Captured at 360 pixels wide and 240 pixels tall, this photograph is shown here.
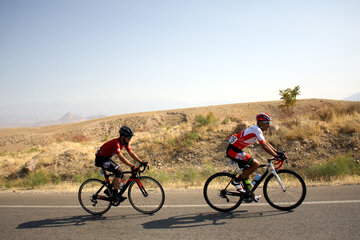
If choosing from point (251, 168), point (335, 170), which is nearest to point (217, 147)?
point (335, 170)

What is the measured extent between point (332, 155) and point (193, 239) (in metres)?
10.1

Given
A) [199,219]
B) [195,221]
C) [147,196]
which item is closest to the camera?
[195,221]

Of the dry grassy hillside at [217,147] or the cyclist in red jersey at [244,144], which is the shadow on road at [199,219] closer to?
the cyclist in red jersey at [244,144]

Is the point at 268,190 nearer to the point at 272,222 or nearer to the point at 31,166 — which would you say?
the point at 272,222

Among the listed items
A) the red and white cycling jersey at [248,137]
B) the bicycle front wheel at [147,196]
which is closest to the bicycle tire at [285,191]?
the red and white cycling jersey at [248,137]

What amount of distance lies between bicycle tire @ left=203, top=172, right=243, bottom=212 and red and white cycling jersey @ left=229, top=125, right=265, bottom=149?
726 mm

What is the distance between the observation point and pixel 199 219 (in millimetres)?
5141

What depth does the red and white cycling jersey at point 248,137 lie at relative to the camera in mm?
5309

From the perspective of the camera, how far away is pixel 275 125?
1502 cm

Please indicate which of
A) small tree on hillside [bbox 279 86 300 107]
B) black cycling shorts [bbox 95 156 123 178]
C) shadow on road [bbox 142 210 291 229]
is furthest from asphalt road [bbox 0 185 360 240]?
small tree on hillside [bbox 279 86 300 107]

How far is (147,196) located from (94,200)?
49.5 inches

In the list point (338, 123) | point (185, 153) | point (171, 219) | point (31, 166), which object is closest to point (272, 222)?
point (171, 219)

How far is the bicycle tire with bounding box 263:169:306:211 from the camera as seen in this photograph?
5.39m

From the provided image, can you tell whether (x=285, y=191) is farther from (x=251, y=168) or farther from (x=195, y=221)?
(x=195, y=221)
